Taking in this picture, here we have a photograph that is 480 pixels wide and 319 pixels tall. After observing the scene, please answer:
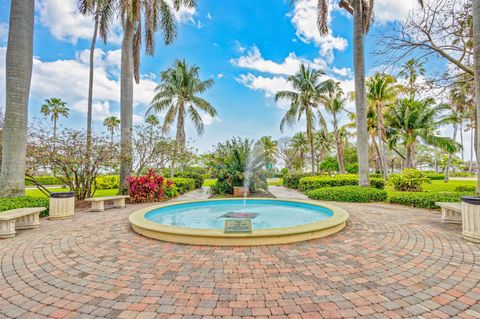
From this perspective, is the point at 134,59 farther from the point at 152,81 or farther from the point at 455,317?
the point at 455,317

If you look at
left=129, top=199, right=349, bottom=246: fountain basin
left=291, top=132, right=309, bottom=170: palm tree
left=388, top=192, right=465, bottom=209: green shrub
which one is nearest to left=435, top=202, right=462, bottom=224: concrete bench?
left=388, top=192, right=465, bottom=209: green shrub

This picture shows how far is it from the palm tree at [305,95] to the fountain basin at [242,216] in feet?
42.2

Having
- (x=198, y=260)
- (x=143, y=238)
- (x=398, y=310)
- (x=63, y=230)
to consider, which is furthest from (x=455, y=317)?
(x=63, y=230)

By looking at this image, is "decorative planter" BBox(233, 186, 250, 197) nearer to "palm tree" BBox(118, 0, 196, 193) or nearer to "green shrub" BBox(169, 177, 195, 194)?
"green shrub" BBox(169, 177, 195, 194)

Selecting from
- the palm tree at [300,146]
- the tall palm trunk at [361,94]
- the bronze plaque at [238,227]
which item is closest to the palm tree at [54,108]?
the palm tree at [300,146]

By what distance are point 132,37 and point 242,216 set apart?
34.8ft

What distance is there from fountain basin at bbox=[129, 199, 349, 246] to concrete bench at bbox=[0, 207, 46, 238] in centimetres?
227

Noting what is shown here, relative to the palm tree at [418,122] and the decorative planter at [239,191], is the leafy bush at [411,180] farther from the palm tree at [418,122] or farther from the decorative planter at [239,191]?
the decorative planter at [239,191]

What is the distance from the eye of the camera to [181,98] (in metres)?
21.5

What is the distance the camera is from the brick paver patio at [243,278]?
2336mm

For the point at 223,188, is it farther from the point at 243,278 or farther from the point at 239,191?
the point at 243,278

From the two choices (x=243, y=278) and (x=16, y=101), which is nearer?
(x=243, y=278)

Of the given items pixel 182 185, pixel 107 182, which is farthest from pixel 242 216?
pixel 107 182

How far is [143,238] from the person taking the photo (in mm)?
4785
